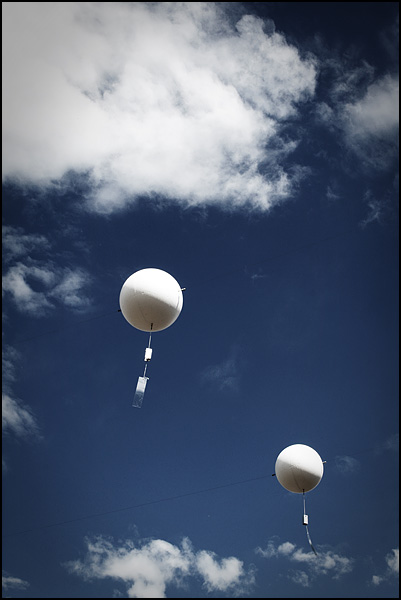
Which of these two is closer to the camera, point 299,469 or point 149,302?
point 149,302

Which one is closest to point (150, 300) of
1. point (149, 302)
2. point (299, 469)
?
point (149, 302)

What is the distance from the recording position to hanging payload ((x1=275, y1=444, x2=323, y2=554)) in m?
9.68

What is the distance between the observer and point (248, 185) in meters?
13.7

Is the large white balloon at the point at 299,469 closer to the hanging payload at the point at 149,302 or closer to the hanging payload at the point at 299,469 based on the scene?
the hanging payload at the point at 299,469

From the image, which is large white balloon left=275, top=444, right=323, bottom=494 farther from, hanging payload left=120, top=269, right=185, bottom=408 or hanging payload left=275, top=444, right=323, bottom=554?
hanging payload left=120, top=269, right=185, bottom=408

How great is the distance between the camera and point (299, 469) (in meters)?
9.65

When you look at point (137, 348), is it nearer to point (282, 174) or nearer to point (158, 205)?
point (158, 205)

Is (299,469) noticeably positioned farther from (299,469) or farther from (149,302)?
(149,302)

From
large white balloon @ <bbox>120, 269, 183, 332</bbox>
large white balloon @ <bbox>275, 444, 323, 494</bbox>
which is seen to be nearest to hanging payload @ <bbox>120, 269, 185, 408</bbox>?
large white balloon @ <bbox>120, 269, 183, 332</bbox>

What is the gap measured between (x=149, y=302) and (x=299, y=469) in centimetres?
378

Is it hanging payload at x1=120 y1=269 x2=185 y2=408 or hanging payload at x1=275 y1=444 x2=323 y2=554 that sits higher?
hanging payload at x1=120 y1=269 x2=185 y2=408

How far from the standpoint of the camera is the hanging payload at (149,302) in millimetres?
8656

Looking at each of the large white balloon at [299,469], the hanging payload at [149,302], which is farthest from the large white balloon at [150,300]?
the large white balloon at [299,469]

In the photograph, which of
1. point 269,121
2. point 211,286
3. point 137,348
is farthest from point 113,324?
point 269,121
